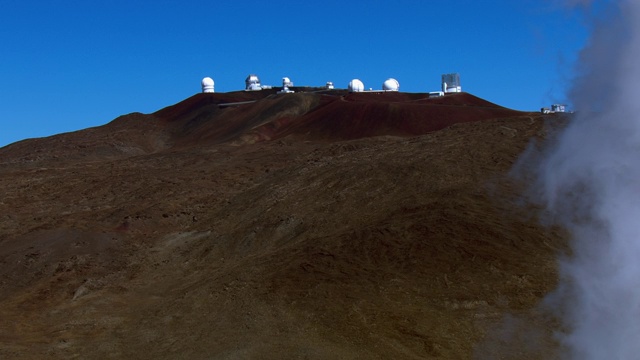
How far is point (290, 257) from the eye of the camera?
2394cm

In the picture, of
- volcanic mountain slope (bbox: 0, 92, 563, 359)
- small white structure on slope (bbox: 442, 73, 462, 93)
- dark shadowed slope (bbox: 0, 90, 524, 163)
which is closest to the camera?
volcanic mountain slope (bbox: 0, 92, 563, 359)

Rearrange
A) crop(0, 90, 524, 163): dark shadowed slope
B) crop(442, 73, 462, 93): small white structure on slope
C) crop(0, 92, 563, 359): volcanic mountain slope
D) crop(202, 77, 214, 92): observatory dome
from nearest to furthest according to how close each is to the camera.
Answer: crop(0, 92, 563, 359): volcanic mountain slope
crop(0, 90, 524, 163): dark shadowed slope
crop(442, 73, 462, 93): small white structure on slope
crop(202, 77, 214, 92): observatory dome

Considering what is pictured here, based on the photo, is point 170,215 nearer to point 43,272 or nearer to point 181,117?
point 43,272

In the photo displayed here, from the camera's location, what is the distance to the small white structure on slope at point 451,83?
7281 centimetres

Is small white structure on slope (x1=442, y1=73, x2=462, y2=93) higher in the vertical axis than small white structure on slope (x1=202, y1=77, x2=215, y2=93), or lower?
lower

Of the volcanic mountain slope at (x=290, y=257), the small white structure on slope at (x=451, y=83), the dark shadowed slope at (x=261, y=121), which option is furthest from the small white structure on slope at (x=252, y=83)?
the volcanic mountain slope at (x=290, y=257)

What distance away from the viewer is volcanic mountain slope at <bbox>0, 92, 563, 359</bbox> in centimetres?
1919

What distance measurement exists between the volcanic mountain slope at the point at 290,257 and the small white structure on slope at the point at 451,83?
27.5 metres

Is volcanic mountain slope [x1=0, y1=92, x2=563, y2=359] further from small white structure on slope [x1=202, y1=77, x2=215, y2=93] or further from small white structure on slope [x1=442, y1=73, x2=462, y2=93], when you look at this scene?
small white structure on slope [x1=202, y1=77, x2=215, y2=93]

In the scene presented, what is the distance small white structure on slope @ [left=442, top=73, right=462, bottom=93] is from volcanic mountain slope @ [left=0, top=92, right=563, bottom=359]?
27494 millimetres

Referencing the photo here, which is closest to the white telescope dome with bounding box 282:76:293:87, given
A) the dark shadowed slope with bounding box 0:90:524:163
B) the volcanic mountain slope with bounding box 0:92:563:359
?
the dark shadowed slope with bounding box 0:90:524:163

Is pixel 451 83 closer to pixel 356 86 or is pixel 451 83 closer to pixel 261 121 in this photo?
pixel 356 86

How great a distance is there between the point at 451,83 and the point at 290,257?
52062 millimetres

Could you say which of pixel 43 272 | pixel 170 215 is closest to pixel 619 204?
pixel 43 272
